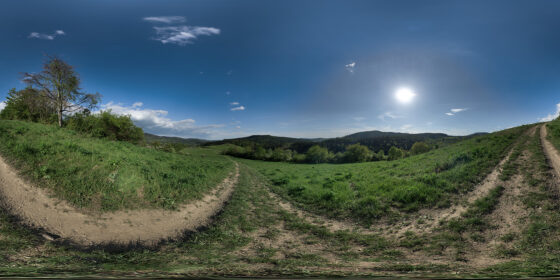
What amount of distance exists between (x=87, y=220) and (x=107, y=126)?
2939 cm

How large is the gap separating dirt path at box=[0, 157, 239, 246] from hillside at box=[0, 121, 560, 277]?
11 centimetres

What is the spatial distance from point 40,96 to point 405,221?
120ft

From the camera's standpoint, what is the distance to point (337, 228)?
767cm

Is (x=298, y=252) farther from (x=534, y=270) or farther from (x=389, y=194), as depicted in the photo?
(x=389, y=194)

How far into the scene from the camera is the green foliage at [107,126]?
87.6 feet

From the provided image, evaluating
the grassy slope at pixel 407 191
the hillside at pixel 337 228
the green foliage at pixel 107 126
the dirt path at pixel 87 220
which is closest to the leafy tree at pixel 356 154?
the grassy slope at pixel 407 191

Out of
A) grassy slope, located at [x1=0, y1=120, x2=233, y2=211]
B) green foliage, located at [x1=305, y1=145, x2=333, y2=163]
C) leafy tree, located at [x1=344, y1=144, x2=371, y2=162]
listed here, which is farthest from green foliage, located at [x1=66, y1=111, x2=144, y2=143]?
leafy tree, located at [x1=344, y1=144, x2=371, y2=162]

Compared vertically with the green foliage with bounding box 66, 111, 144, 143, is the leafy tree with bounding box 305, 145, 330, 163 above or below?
below

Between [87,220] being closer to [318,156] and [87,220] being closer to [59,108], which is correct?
[59,108]

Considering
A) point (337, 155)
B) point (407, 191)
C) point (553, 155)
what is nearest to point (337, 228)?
point (407, 191)

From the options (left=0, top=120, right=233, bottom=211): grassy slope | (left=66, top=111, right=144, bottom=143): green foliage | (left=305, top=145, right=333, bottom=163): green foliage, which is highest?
(left=66, top=111, right=144, bottom=143): green foliage

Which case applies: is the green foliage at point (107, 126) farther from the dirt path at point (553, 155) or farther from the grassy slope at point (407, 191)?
the dirt path at point (553, 155)

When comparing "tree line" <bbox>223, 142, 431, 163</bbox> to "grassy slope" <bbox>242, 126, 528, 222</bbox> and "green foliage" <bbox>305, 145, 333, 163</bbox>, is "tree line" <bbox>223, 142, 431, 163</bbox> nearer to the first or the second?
"green foliage" <bbox>305, 145, 333, 163</bbox>

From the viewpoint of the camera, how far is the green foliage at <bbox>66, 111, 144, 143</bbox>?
87.6ft
